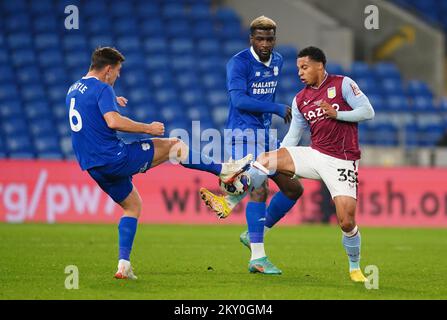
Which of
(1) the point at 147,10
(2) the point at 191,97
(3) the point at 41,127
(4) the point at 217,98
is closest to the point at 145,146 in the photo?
(3) the point at 41,127

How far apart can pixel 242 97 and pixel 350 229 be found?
1.88 m

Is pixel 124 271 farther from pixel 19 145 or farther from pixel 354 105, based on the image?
pixel 19 145

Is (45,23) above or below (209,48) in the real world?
above

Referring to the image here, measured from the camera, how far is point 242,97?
384 inches

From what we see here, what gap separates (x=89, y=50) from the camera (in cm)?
2327

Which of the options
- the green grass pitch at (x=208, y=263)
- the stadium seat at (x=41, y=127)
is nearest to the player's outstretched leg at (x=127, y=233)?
the green grass pitch at (x=208, y=263)

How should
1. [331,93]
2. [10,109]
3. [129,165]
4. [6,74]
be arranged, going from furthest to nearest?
1. [6,74]
2. [10,109]
3. [331,93]
4. [129,165]

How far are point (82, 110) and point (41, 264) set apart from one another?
2.25 m

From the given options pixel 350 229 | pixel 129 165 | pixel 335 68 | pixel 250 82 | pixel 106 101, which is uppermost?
pixel 335 68

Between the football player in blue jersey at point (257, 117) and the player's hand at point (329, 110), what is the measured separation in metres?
0.90

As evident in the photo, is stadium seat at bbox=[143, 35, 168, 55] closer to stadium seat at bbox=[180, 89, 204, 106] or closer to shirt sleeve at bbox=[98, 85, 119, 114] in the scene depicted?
stadium seat at bbox=[180, 89, 204, 106]

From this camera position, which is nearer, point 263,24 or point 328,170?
point 328,170
